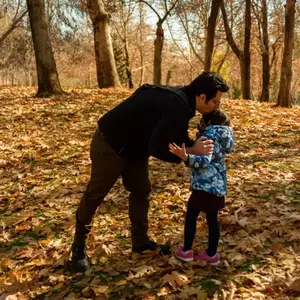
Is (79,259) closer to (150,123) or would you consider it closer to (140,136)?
(140,136)

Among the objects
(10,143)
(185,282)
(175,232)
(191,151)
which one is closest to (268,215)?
(175,232)

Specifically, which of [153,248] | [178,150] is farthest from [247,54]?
[178,150]

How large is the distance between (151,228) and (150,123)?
1777mm

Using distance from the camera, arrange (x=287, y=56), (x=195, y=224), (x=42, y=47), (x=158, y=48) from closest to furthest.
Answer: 1. (x=195, y=224)
2. (x=42, y=47)
3. (x=287, y=56)
4. (x=158, y=48)

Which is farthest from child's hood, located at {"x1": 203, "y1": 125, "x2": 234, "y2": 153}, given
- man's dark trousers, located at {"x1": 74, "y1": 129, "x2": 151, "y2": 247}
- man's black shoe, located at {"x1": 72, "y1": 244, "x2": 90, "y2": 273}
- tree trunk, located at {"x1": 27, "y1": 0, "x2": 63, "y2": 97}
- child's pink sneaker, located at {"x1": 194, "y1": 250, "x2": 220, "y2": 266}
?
tree trunk, located at {"x1": 27, "y1": 0, "x2": 63, "y2": 97}

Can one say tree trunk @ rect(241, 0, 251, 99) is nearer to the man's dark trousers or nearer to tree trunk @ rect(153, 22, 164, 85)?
tree trunk @ rect(153, 22, 164, 85)

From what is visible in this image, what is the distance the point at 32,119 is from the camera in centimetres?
932

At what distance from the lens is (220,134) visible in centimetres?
304

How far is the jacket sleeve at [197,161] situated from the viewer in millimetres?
2939

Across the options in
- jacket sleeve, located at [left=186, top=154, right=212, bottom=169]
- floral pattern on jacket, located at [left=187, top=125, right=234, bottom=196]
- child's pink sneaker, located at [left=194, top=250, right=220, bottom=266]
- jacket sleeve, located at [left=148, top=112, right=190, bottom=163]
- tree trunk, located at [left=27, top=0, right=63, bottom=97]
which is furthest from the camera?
tree trunk, located at [left=27, top=0, right=63, bottom=97]

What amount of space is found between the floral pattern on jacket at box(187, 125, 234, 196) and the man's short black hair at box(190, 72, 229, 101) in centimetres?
30

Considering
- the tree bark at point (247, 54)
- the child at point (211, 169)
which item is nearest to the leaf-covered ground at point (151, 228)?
the child at point (211, 169)

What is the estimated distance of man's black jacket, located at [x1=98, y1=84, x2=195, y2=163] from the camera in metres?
2.85

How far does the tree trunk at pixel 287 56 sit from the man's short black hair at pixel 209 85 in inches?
428
